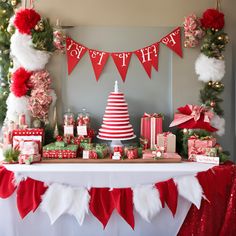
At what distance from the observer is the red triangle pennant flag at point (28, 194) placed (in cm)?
172

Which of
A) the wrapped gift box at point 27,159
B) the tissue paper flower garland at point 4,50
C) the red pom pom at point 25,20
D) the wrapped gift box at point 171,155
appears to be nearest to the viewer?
the wrapped gift box at point 27,159

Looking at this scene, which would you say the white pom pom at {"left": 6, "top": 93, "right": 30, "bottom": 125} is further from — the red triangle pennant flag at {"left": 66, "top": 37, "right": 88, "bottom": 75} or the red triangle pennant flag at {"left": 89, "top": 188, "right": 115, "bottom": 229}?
the red triangle pennant flag at {"left": 89, "top": 188, "right": 115, "bottom": 229}

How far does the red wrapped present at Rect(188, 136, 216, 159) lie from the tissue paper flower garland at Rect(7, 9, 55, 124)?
1202 mm

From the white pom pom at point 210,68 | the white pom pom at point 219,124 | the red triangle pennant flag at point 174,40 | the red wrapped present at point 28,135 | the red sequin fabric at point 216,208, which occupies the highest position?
the red triangle pennant flag at point 174,40

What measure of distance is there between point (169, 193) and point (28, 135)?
113 cm

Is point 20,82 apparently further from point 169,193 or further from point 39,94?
point 169,193

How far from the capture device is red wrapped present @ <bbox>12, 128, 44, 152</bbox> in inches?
78.3

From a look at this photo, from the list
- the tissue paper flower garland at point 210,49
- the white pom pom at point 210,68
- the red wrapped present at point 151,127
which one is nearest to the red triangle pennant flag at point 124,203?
the red wrapped present at point 151,127

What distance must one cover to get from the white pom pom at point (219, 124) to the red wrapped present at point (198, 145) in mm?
294

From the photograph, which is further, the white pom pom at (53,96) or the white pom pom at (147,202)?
the white pom pom at (53,96)

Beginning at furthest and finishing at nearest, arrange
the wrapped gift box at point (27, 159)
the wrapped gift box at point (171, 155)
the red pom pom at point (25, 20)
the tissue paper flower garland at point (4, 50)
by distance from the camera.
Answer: the tissue paper flower garland at point (4, 50) → the red pom pom at point (25, 20) → the wrapped gift box at point (171, 155) → the wrapped gift box at point (27, 159)

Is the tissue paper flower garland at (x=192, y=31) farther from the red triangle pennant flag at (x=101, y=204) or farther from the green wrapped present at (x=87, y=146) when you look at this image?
the red triangle pennant flag at (x=101, y=204)

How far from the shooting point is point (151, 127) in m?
2.19

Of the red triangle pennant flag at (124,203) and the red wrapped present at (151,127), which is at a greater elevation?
the red wrapped present at (151,127)
